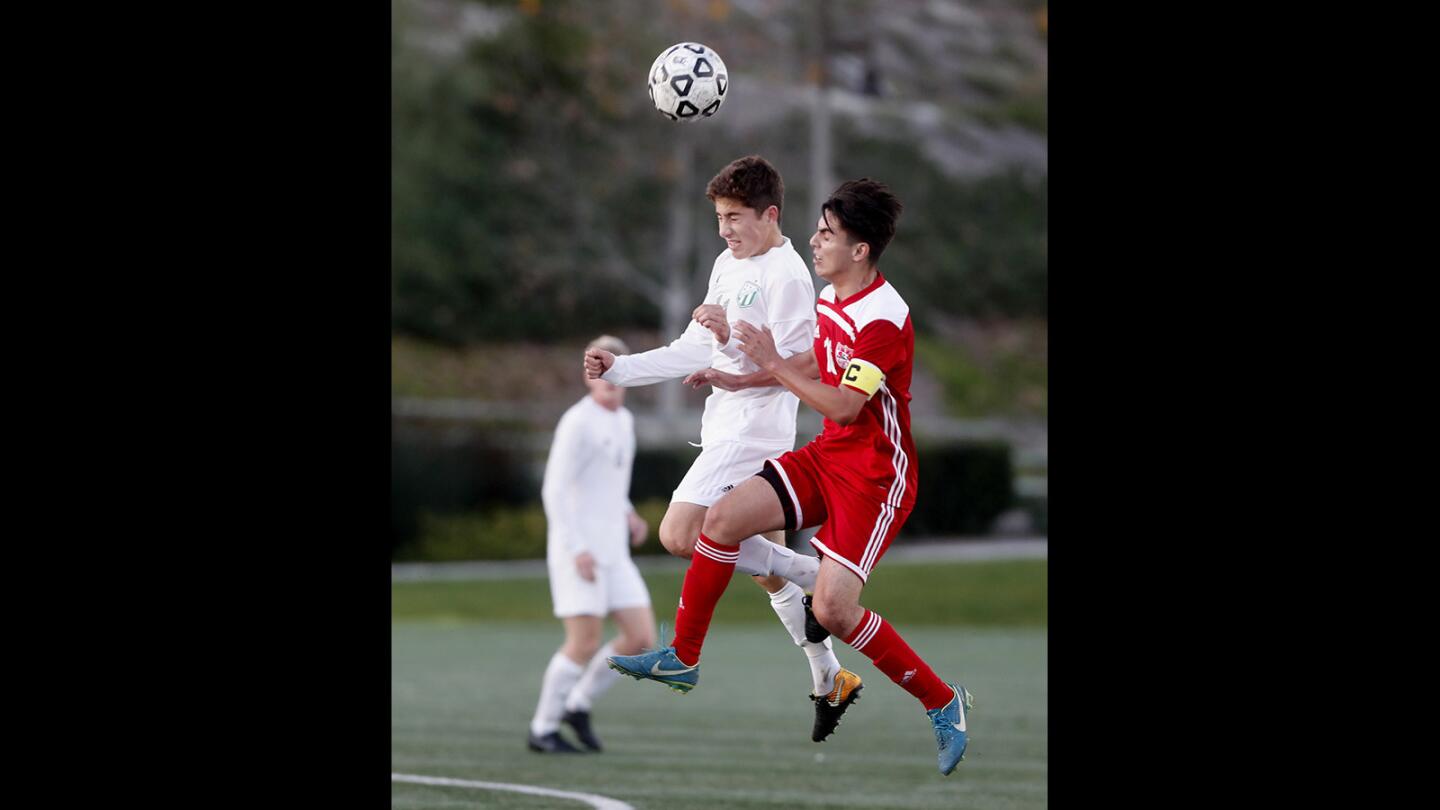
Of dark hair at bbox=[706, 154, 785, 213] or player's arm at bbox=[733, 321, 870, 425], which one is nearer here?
player's arm at bbox=[733, 321, 870, 425]

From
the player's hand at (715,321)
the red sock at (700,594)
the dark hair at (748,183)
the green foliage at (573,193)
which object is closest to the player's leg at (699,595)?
the red sock at (700,594)

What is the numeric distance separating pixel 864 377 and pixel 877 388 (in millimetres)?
100

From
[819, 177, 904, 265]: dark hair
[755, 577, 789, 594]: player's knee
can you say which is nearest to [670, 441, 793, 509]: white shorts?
[755, 577, 789, 594]: player's knee

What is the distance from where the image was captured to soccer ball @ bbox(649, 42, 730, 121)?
716 cm

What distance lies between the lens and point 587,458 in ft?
38.2

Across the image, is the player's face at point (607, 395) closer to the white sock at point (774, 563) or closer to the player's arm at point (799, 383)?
the white sock at point (774, 563)

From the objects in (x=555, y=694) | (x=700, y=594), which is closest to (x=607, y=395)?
(x=555, y=694)

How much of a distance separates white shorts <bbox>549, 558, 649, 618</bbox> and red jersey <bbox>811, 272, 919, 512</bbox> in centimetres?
449

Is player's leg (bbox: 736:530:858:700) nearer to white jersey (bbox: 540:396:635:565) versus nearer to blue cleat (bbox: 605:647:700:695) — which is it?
blue cleat (bbox: 605:647:700:695)

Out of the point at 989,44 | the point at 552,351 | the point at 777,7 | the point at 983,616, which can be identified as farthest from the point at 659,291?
the point at 983,616

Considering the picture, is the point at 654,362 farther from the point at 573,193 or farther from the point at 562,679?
the point at 573,193

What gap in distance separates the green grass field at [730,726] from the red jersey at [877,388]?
8.04ft

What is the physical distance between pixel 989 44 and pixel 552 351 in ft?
46.0

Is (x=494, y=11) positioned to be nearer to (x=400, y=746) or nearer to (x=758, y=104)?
(x=758, y=104)
